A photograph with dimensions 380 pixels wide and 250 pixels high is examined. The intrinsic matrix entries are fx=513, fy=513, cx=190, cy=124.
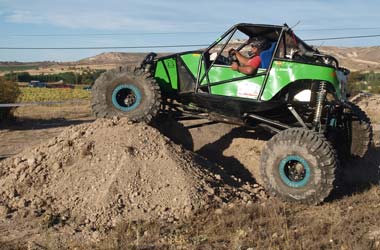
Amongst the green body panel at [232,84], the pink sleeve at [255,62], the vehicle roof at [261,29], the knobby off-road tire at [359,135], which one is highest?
the vehicle roof at [261,29]

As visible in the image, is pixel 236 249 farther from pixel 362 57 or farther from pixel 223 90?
pixel 362 57

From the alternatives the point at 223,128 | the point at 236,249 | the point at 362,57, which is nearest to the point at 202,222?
the point at 236,249

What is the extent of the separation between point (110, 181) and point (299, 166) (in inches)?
106

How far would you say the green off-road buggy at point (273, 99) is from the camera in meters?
7.17

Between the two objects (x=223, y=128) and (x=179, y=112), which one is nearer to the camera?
(x=179, y=112)

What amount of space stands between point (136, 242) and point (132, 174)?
1.68 meters

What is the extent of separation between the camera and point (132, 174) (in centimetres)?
708

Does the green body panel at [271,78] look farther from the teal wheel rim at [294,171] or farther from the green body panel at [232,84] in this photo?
the teal wheel rim at [294,171]

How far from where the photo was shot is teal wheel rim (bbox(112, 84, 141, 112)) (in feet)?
27.1

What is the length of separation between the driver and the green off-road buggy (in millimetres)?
95

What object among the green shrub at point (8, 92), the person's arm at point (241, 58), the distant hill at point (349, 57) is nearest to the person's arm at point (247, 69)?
the person's arm at point (241, 58)

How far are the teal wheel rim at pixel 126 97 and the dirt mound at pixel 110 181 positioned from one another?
386 mm

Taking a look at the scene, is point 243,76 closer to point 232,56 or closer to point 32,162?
point 232,56

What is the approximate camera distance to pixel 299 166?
7.37 m
